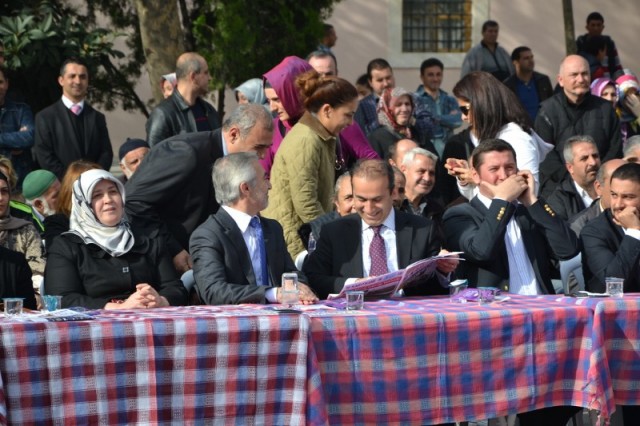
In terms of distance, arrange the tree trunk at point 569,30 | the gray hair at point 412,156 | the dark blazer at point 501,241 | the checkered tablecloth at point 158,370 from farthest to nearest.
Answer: the tree trunk at point 569,30 < the gray hair at point 412,156 < the dark blazer at point 501,241 < the checkered tablecloth at point 158,370

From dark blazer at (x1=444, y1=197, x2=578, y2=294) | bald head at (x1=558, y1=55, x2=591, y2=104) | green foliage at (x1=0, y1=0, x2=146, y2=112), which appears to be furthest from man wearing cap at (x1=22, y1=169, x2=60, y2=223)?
bald head at (x1=558, y1=55, x2=591, y2=104)

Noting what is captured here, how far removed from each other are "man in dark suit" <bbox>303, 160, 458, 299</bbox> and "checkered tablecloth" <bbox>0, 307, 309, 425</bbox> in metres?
1.28

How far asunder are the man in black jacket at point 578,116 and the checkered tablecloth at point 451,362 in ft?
17.3

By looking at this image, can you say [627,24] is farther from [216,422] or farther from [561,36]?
[216,422]

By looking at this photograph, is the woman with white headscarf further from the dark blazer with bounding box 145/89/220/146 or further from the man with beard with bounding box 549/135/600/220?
the man with beard with bounding box 549/135/600/220

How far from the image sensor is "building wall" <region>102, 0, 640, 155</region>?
70.7 feet

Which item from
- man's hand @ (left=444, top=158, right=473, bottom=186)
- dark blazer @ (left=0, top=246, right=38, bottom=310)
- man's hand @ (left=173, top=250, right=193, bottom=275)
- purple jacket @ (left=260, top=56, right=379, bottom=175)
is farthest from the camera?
purple jacket @ (left=260, top=56, right=379, bottom=175)

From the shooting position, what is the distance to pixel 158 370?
18.4 feet

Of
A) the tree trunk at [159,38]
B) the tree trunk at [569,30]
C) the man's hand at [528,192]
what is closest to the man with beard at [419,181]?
the man's hand at [528,192]

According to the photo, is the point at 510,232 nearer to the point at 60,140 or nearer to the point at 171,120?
the point at 171,120

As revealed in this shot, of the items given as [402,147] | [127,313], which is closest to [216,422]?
[127,313]

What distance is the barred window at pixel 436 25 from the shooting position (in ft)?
72.6

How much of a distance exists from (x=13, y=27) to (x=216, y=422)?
754 centimetres

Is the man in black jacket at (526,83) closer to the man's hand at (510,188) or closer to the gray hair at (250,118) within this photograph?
the gray hair at (250,118)
